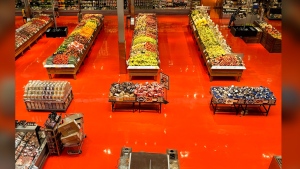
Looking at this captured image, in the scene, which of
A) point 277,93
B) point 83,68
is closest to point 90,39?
point 83,68

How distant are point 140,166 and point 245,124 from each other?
392cm

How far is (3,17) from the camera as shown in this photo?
2.72ft

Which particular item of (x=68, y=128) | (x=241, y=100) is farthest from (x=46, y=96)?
(x=241, y=100)

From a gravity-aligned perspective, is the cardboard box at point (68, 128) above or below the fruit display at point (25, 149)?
above

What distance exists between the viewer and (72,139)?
6.83m

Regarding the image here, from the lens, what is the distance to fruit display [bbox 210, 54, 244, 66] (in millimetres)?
10227

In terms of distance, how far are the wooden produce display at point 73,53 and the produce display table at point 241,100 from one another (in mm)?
5304

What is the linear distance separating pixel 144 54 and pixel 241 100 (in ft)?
13.7

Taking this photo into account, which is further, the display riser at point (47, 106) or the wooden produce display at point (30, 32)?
the wooden produce display at point (30, 32)

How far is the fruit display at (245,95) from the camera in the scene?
27.3ft

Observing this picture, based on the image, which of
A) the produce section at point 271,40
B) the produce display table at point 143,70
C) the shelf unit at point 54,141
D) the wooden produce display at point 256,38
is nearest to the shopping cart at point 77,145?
the shelf unit at point 54,141

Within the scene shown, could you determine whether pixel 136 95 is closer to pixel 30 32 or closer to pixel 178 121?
pixel 178 121

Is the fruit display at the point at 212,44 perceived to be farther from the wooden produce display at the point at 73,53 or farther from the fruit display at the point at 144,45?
the wooden produce display at the point at 73,53

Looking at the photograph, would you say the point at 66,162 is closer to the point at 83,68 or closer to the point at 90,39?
the point at 83,68
